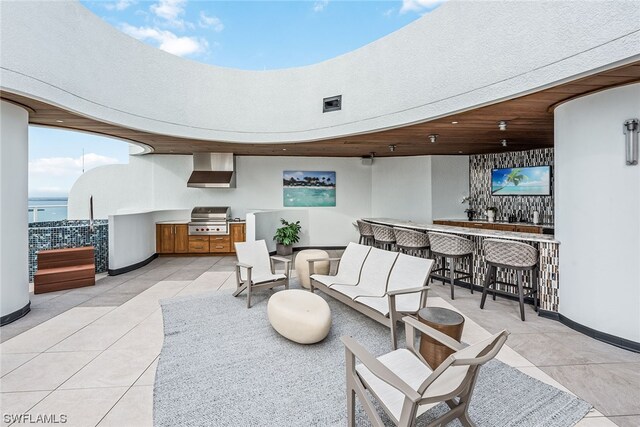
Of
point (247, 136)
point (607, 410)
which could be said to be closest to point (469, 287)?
point (607, 410)

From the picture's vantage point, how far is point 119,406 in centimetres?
214

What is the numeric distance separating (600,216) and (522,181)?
14.6ft


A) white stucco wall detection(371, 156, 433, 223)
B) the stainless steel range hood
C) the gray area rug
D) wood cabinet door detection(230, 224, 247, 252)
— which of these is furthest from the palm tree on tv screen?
the stainless steel range hood

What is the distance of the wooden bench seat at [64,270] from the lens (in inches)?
193

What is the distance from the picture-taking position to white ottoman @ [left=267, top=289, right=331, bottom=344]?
2902 millimetres

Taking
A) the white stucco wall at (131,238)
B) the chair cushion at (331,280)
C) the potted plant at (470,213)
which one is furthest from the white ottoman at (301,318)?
the potted plant at (470,213)

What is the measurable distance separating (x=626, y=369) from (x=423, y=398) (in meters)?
2.68

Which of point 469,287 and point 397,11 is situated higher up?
point 397,11

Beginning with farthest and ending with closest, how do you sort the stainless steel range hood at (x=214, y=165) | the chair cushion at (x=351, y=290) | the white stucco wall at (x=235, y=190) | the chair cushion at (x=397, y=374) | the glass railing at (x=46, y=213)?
1. the white stucco wall at (x=235, y=190)
2. the stainless steel range hood at (x=214, y=165)
3. the glass railing at (x=46, y=213)
4. the chair cushion at (x=351, y=290)
5. the chair cushion at (x=397, y=374)

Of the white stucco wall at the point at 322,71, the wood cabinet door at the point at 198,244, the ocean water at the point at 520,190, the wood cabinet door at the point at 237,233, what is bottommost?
the wood cabinet door at the point at 198,244

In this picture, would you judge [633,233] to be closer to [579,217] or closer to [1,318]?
[579,217]

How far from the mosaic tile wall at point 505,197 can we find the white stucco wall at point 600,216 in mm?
3917

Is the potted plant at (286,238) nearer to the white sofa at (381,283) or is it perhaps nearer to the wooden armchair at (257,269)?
the wooden armchair at (257,269)

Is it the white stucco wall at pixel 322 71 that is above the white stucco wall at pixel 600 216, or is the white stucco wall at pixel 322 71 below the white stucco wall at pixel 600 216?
above
